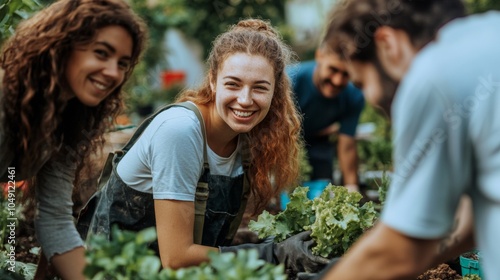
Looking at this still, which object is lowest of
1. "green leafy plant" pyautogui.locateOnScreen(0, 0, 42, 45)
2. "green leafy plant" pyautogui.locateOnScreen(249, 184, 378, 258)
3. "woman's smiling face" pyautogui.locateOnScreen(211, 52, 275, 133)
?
"green leafy plant" pyautogui.locateOnScreen(249, 184, 378, 258)

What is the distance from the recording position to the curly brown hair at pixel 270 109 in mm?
3033

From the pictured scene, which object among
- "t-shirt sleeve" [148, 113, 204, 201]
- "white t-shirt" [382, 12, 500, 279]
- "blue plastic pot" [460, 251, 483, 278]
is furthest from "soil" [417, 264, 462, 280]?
"white t-shirt" [382, 12, 500, 279]

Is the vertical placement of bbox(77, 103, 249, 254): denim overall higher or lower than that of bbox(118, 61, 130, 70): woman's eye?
lower

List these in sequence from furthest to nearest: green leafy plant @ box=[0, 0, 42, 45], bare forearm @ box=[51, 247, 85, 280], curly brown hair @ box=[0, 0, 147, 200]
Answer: green leafy plant @ box=[0, 0, 42, 45] → bare forearm @ box=[51, 247, 85, 280] → curly brown hair @ box=[0, 0, 147, 200]

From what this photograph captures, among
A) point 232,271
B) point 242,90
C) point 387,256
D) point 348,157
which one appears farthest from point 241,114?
point 348,157

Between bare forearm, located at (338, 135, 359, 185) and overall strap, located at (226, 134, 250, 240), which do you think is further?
bare forearm, located at (338, 135, 359, 185)

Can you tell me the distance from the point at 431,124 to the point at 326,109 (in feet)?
12.4

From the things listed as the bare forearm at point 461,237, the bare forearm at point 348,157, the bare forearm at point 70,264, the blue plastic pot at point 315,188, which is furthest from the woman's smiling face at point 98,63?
the bare forearm at point 348,157

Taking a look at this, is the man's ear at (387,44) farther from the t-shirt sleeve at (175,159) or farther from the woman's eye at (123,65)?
the t-shirt sleeve at (175,159)

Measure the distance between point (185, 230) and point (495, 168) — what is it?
4.55ft

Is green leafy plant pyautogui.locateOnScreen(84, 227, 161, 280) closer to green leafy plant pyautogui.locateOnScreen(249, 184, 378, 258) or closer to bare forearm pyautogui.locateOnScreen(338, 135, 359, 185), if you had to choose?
green leafy plant pyautogui.locateOnScreen(249, 184, 378, 258)

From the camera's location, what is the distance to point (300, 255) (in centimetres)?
284

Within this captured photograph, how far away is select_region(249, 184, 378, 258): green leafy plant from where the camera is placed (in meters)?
2.86

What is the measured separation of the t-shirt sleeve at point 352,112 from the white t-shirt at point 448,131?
3.75 metres
